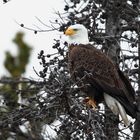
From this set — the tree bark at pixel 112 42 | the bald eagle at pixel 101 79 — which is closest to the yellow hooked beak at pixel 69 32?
the bald eagle at pixel 101 79

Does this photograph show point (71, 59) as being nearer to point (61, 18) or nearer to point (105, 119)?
point (61, 18)

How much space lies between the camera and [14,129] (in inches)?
237

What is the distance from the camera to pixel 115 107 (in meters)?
7.34

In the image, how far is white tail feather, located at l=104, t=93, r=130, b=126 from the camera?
712 cm

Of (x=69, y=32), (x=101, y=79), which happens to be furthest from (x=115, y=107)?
(x=69, y=32)

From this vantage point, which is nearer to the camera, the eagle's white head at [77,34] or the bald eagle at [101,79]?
the bald eagle at [101,79]

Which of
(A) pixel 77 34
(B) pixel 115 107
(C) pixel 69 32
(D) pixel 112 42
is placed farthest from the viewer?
(A) pixel 77 34

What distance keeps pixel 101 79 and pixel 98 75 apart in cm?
7

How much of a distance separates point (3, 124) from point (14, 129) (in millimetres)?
139

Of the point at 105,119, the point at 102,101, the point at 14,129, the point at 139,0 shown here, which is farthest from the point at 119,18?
the point at 14,129

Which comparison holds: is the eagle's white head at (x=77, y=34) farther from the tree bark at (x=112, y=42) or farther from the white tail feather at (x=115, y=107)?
the white tail feather at (x=115, y=107)

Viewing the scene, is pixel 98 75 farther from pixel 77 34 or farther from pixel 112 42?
pixel 77 34

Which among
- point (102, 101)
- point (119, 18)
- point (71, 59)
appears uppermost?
point (119, 18)

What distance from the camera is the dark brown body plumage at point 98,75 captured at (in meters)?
7.41
